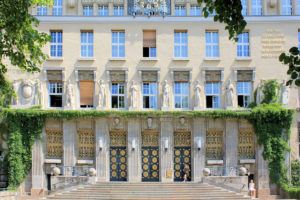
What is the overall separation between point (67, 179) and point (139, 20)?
12.0 metres

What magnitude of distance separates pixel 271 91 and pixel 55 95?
1488 centimetres

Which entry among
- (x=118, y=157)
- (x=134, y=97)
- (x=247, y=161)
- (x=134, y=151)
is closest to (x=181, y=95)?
(x=134, y=97)

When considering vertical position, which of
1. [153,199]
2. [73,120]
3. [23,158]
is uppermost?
[73,120]

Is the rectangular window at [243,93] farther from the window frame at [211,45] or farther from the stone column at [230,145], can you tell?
the window frame at [211,45]

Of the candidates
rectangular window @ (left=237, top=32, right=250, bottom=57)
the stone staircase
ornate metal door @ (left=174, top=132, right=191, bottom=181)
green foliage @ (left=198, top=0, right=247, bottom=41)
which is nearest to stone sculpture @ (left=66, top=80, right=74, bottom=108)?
the stone staircase

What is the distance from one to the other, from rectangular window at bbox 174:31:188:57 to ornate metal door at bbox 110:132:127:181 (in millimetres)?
6864

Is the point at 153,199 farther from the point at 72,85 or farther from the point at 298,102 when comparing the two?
the point at 298,102

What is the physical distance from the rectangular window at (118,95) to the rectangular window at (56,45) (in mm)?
4511

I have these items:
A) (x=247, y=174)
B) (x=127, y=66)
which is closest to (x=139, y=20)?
(x=127, y=66)

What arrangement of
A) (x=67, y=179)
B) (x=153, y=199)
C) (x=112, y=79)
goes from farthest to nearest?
(x=112, y=79) → (x=67, y=179) → (x=153, y=199)

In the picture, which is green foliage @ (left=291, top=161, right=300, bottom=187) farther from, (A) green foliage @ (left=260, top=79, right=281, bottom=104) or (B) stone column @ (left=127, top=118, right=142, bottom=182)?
(B) stone column @ (left=127, top=118, right=142, bottom=182)

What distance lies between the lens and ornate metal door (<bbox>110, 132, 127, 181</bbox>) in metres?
35.2

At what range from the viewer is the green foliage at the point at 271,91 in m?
34.9

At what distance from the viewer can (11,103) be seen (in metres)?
34.9
